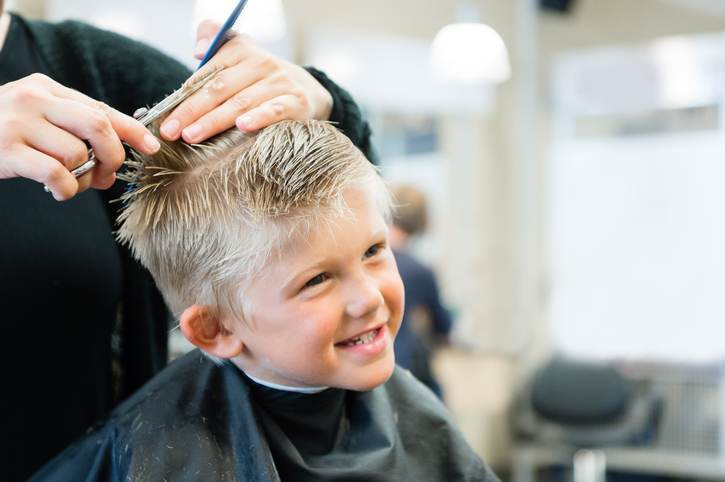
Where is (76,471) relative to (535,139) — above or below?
above

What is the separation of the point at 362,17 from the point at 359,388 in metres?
3.62

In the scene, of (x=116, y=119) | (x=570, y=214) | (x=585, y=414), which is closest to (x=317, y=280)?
(x=116, y=119)

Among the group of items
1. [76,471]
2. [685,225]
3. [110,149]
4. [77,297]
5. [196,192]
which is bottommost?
[685,225]

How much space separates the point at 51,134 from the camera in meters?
0.66

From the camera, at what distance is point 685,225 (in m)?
4.49

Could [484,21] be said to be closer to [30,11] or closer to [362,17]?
[362,17]

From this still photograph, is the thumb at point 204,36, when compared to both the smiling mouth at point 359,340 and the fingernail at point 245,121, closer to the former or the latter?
the fingernail at point 245,121

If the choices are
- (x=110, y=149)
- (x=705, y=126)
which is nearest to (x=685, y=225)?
(x=705, y=126)

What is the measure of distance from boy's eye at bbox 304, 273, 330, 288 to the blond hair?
0.16 feet

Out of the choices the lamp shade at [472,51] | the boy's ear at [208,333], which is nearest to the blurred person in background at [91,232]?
the boy's ear at [208,333]

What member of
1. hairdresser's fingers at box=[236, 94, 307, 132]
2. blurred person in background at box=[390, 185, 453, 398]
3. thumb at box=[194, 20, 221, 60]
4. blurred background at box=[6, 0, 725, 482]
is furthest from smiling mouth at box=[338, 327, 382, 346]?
blurred background at box=[6, 0, 725, 482]

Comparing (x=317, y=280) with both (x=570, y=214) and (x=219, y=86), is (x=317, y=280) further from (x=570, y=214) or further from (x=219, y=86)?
(x=570, y=214)

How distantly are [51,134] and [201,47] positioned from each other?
0.28 metres

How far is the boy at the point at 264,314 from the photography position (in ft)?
2.78
